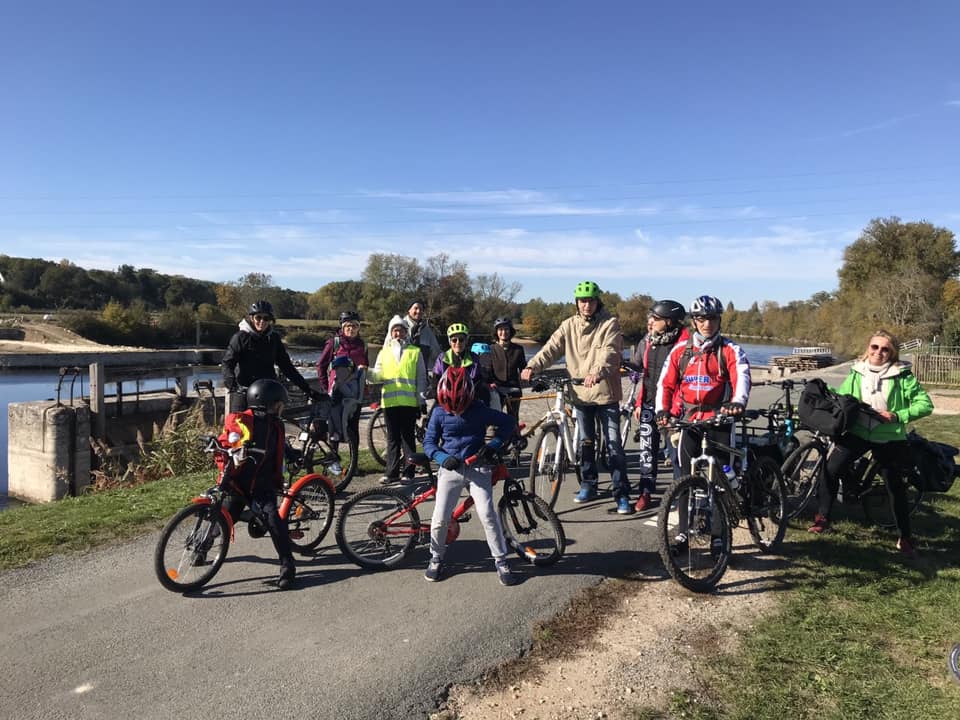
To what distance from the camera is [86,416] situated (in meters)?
12.7

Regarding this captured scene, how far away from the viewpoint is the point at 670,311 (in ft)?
20.9

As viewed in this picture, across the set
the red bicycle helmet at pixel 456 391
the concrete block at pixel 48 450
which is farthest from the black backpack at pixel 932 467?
the concrete block at pixel 48 450

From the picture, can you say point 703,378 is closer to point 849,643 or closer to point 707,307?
point 707,307

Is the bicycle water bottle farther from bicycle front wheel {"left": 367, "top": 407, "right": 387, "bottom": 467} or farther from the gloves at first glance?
bicycle front wheel {"left": 367, "top": 407, "right": 387, "bottom": 467}

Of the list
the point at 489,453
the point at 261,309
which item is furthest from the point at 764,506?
the point at 261,309

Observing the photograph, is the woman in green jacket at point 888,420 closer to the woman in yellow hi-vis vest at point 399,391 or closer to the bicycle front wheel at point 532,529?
the bicycle front wheel at point 532,529

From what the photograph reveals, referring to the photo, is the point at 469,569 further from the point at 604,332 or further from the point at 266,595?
the point at 604,332

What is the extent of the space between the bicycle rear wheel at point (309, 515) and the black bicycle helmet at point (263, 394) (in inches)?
31.6

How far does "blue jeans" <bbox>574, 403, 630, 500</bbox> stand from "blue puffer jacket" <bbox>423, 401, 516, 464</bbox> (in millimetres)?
1934

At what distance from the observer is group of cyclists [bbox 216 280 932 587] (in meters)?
4.50

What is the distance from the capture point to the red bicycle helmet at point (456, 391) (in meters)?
4.39

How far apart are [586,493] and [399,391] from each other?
2.30m

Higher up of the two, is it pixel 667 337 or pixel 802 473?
pixel 667 337

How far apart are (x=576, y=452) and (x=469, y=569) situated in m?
2.03
